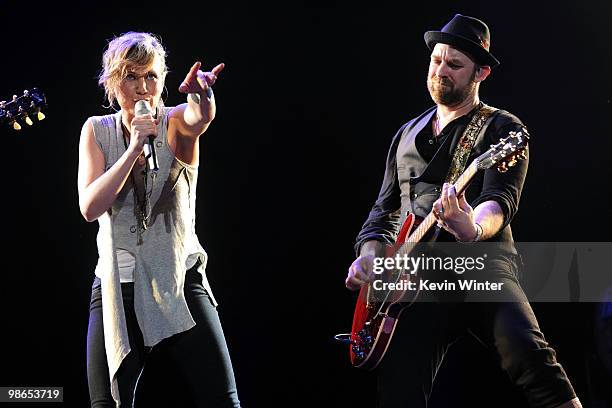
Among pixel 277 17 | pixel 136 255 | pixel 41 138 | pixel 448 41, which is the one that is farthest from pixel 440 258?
pixel 41 138

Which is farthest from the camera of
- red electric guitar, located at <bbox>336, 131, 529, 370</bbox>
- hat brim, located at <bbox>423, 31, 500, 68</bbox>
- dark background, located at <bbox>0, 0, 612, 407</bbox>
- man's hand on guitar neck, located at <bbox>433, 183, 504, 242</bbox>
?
dark background, located at <bbox>0, 0, 612, 407</bbox>

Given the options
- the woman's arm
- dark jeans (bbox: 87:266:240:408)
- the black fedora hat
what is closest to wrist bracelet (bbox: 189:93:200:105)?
the woman's arm

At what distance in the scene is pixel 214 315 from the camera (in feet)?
10.1

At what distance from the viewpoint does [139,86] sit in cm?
316

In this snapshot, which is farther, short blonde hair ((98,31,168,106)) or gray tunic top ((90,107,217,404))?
short blonde hair ((98,31,168,106))

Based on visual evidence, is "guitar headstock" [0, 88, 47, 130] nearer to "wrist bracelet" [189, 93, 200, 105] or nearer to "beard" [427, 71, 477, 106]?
"wrist bracelet" [189, 93, 200, 105]

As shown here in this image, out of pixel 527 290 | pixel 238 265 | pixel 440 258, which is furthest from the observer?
pixel 238 265

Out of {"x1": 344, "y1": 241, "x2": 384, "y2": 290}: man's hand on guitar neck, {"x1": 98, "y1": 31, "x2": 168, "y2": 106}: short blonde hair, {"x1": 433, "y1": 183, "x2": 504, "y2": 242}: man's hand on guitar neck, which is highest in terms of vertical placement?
{"x1": 98, "y1": 31, "x2": 168, "y2": 106}: short blonde hair

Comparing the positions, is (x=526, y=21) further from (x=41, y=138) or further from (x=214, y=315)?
(x=41, y=138)

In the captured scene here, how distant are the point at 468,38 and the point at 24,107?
194 cm

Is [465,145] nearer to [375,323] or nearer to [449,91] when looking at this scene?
[449,91]

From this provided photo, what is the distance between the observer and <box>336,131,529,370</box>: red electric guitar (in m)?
2.77

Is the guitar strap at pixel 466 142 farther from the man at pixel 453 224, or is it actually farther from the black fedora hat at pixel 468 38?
the black fedora hat at pixel 468 38

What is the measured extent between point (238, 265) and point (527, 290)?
1476 mm
